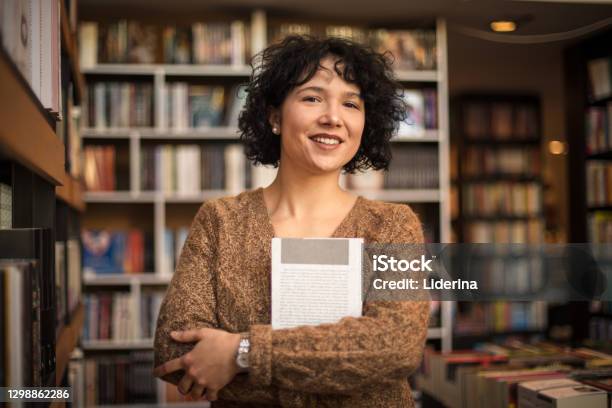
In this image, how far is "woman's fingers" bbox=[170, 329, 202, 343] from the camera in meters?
1.13

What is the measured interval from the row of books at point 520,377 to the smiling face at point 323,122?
2.56 ft

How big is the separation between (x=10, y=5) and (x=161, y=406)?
285 centimetres

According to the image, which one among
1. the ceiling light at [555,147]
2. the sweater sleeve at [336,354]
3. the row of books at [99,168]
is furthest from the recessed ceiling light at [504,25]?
the ceiling light at [555,147]

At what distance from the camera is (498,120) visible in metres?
5.35

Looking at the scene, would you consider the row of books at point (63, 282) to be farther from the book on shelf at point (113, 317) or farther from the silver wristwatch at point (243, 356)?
the book on shelf at point (113, 317)

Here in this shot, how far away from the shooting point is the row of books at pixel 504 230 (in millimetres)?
5180

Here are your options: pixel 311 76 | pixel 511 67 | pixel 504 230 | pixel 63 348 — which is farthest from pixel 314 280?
pixel 504 230

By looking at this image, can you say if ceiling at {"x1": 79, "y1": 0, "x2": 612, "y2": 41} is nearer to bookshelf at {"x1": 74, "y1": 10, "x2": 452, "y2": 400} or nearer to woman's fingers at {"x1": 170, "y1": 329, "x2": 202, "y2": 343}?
bookshelf at {"x1": 74, "y1": 10, "x2": 452, "y2": 400}

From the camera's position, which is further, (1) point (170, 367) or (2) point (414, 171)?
(2) point (414, 171)

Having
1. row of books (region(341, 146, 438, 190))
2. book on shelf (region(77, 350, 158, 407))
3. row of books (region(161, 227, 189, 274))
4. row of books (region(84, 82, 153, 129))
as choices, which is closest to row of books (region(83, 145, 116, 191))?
row of books (region(84, 82, 153, 129))

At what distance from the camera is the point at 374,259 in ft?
3.83

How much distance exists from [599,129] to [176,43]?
2265 mm

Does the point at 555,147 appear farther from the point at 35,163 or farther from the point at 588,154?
the point at 35,163

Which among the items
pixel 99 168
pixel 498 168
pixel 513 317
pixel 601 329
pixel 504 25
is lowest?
pixel 513 317
